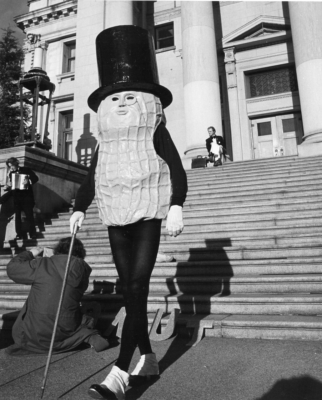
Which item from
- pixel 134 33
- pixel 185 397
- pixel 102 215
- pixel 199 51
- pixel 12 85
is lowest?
pixel 185 397

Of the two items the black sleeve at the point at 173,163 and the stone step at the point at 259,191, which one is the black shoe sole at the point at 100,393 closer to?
the black sleeve at the point at 173,163

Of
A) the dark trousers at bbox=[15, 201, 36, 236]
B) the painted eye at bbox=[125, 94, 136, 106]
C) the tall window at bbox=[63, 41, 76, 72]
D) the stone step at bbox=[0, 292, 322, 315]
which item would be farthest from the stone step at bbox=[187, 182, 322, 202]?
the tall window at bbox=[63, 41, 76, 72]

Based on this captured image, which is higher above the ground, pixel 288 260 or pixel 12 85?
pixel 12 85

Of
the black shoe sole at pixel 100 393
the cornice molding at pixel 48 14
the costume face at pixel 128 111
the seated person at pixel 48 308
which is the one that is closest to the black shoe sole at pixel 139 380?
the black shoe sole at pixel 100 393

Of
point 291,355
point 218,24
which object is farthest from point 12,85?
point 291,355

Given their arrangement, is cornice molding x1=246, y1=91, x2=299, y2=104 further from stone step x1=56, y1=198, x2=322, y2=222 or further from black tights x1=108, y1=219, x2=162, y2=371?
black tights x1=108, y1=219, x2=162, y2=371

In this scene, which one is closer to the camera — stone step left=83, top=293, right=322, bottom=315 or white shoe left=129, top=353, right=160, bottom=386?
white shoe left=129, top=353, right=160, bottom=386

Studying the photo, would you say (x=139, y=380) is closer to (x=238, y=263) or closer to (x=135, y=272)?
(x=135, y=272)

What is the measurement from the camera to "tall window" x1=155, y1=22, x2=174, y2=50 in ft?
71.6

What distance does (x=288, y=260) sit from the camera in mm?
5320

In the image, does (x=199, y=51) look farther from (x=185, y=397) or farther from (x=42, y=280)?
(x=185, y=397)

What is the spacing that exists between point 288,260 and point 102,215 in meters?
3.33

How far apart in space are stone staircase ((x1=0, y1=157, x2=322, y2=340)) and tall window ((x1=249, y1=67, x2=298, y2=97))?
33.9 ft

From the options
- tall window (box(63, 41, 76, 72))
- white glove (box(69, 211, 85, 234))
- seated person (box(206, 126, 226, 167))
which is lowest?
white glove (box(69, 211, 85, 234))
